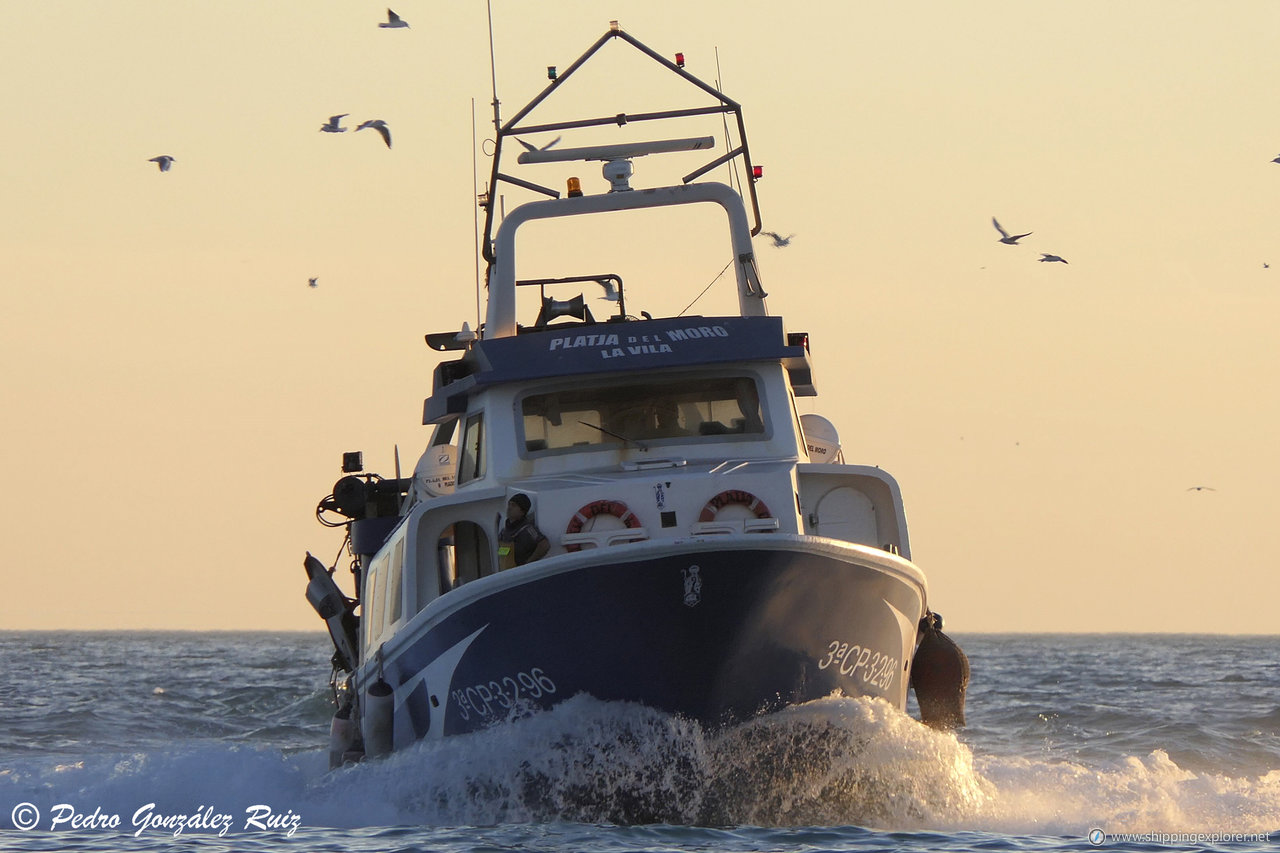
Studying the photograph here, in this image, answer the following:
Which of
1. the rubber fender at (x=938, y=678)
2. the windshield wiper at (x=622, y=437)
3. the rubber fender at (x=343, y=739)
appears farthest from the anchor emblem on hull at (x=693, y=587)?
the rubber fender at (x=343, y=739)

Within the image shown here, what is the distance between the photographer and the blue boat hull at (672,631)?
33.7ft

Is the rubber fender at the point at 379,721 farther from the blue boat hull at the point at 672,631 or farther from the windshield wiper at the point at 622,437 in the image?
the windshield wiper at the point at 622,437

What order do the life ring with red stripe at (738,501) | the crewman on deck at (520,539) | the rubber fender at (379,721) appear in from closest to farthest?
the crewman on deck at (520,539), the life ring with red stripe at (738,501), the rubber fender at (379,721)

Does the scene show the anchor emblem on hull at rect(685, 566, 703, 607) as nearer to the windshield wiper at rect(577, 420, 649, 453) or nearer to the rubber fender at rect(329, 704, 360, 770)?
the windshield wiper at rect(577, 420, 649, 453)

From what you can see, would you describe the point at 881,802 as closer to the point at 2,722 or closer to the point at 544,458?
the point at 544,458

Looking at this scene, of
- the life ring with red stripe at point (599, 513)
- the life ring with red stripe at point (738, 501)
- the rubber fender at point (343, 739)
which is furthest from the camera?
the rubber fender at point (343, 739)

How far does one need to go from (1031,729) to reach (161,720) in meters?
10.9

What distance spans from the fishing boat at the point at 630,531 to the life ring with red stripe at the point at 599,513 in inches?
0.6

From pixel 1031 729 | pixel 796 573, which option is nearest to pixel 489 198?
pixel 796 573

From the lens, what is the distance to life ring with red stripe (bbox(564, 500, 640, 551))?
1118cm

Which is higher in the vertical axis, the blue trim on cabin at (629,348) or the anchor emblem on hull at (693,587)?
the blue trim on cabin at (629,348)

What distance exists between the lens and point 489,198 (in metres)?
14.9

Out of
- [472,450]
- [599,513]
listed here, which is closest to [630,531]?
[599,513]

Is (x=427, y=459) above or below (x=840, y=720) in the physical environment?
above
